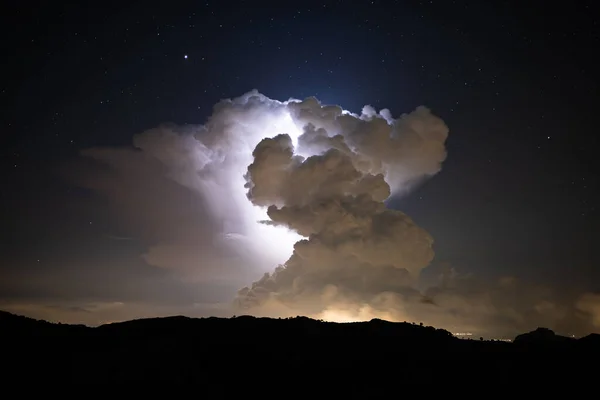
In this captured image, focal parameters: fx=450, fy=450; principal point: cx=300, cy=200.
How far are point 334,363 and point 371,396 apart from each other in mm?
4788

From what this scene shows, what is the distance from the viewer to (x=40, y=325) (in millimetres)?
36688

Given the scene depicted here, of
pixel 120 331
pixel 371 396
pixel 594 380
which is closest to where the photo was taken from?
pixel 371 396

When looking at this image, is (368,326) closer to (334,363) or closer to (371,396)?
(334,363)

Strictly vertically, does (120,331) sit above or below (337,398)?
above

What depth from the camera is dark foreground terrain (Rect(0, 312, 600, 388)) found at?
2755 cm

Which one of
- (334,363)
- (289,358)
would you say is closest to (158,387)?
(289,358)

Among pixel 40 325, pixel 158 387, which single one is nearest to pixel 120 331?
pixel 40 325

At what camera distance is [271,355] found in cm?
3100

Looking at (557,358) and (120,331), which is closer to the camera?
(557,358)

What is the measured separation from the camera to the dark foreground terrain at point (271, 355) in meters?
27.5

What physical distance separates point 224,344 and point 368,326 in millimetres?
12611

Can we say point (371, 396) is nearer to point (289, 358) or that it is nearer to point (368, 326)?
point (289, 358)

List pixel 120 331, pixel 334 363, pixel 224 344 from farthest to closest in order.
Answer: pixel 120 331
pixel 224 344
pixel 334 363

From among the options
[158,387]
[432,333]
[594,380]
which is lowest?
[158,387]
